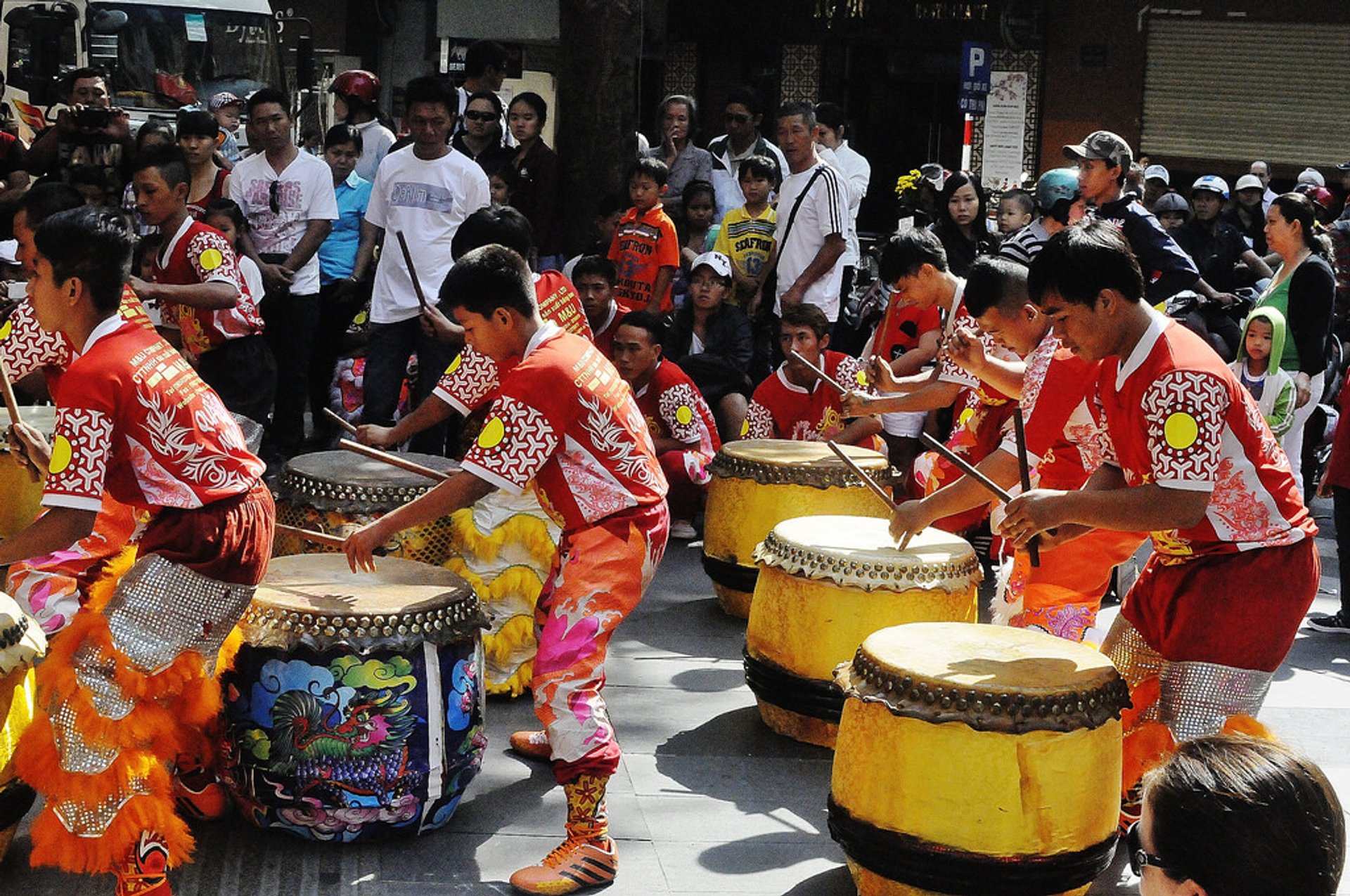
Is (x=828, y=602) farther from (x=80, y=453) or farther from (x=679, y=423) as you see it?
(x=679, y=423)

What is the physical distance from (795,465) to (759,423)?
147 cm

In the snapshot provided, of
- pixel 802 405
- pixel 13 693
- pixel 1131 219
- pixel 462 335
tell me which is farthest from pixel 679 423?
pixel 13 693

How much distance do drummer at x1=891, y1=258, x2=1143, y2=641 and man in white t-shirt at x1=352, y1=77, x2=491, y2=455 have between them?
3.19 meters

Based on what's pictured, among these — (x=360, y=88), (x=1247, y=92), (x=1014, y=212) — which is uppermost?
(x=1247, y=92)

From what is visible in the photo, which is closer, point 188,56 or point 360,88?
point 360,88

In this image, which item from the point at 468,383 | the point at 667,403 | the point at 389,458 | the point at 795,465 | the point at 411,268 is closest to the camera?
the point at 389,458

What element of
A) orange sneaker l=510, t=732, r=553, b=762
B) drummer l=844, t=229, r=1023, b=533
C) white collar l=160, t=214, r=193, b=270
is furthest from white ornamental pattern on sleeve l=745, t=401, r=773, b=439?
orange sneaker l=510, t=732, r=553, b=762

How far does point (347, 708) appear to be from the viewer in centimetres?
369

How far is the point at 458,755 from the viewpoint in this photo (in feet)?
12.8

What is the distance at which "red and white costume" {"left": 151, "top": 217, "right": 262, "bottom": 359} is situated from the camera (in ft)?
19.7

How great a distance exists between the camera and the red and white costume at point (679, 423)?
723cm

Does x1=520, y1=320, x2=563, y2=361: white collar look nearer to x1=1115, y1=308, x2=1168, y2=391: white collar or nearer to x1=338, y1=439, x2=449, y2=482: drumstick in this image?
x1=338, y1=439, x2=449, y2=482: drumstick

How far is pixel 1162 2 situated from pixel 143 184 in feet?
47.0

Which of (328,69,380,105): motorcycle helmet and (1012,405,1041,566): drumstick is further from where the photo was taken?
(328,69,380,105): motorcycle helmet
